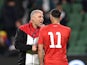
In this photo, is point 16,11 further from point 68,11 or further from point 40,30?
point 40,30

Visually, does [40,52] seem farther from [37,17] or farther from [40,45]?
[37,17]

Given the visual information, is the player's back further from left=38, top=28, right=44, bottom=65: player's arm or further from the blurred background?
the blurred background

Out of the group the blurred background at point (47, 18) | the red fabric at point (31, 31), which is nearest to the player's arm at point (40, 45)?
the red fabric at point (31, 31)

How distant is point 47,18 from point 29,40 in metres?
5.37

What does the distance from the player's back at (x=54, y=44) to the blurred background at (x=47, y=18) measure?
15.1 ft

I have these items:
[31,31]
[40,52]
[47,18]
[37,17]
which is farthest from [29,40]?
[47,18]

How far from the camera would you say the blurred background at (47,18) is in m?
13.9

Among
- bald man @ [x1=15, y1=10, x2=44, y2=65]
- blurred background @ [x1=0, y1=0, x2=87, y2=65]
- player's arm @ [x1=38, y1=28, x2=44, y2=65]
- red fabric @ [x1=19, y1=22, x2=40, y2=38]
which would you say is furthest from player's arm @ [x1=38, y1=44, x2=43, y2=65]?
blurred background @ [x1=0, y1=0, x2=87, y2=65]

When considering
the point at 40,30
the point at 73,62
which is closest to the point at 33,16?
the point at 40,30

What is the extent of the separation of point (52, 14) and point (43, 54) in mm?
670

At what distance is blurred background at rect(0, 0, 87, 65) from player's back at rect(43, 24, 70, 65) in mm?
4594

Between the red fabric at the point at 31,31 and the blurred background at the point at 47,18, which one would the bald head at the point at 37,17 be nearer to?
the red fabric at the point at 31,31

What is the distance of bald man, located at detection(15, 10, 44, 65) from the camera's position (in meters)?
8.52

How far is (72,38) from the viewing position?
1484 cm
